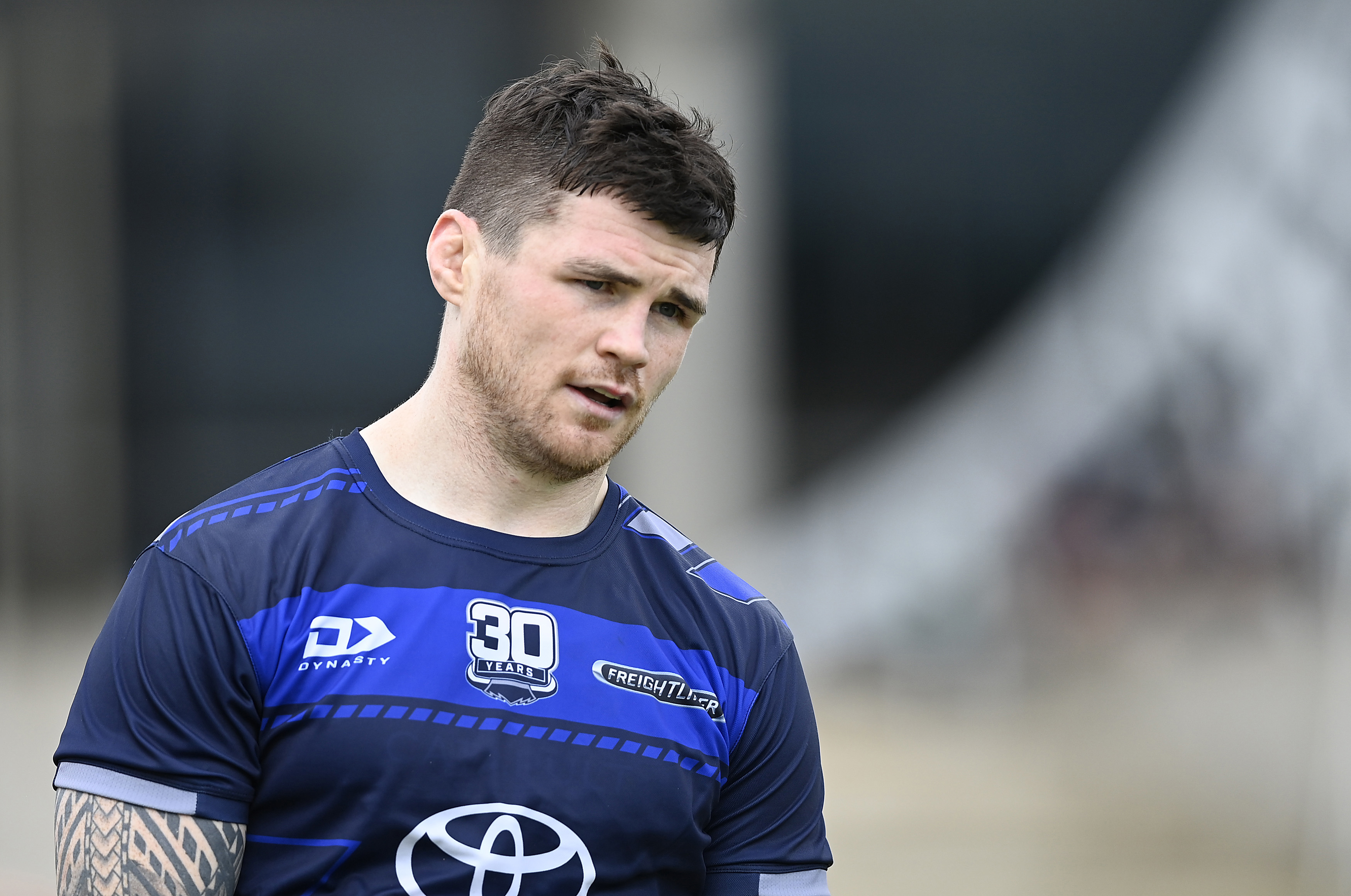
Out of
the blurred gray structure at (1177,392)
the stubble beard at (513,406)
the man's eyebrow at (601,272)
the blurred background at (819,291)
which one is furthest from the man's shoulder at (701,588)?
the blurred background at (819,291)

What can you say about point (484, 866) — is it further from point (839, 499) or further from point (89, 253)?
point (89, 253)

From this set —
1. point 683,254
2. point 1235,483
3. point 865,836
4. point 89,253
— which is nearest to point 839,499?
point 1235,483

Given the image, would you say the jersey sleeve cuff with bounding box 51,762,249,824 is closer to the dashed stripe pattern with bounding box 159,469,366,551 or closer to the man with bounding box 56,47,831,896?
the man with bounding box 56,47,831,896

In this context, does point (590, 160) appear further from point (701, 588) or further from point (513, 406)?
point (701, 588)

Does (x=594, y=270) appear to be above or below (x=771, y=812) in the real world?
above

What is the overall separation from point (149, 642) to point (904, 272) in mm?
14577

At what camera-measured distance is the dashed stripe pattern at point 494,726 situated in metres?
2.15

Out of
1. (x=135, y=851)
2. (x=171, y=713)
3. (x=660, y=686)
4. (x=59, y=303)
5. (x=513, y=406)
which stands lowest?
(x=135, y=851)

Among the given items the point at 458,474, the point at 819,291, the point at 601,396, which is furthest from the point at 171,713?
the point at 819,291

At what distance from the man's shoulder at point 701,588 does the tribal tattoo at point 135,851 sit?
3.01 feet

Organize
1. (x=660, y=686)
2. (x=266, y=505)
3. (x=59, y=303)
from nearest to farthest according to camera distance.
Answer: (x=266, y=505) → (x=660, y=686) → (x=59, y=303)

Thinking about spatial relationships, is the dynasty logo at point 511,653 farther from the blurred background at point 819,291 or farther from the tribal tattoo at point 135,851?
the blurred background at point 819,291

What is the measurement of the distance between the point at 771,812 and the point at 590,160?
129cm

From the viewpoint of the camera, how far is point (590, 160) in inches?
94.5
